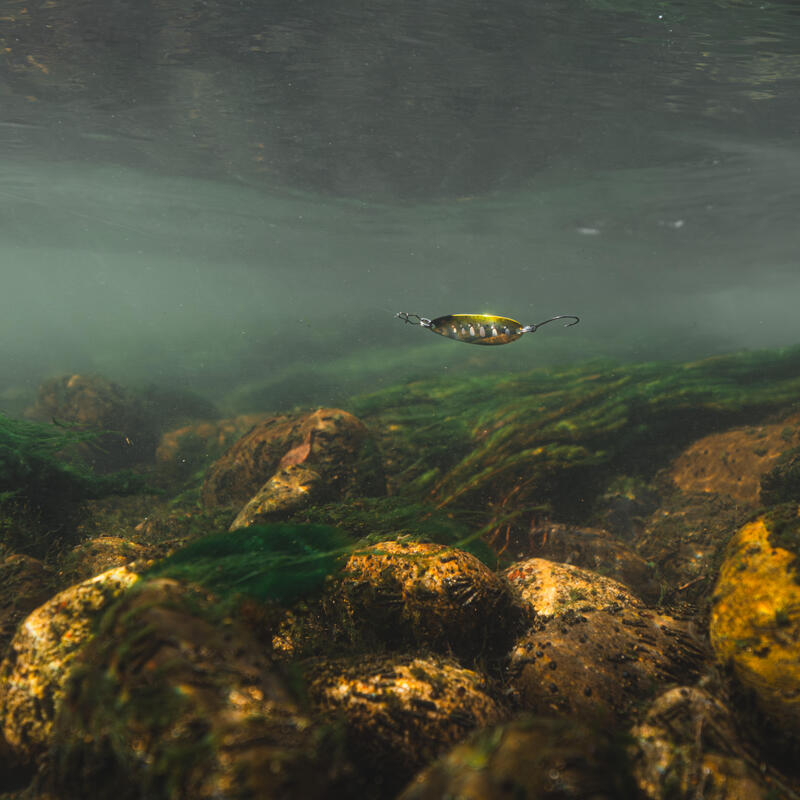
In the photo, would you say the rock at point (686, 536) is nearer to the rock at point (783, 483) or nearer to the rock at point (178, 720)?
the rock at point (783, 483)

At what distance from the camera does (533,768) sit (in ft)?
3.66

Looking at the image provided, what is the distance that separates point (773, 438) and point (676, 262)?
2023 inches

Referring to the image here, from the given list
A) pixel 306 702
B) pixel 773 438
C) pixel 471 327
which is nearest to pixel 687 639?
pixel 306 702

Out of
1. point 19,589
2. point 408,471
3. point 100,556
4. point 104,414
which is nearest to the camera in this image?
point 19,589

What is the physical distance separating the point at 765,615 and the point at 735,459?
583 cm

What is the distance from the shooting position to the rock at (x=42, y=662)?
6.11 feet

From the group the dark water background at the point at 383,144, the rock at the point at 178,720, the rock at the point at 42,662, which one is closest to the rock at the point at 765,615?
the rock at the point at 178,720

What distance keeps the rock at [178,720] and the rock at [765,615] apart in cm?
183

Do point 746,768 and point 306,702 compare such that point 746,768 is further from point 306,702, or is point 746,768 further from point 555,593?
point 306,702

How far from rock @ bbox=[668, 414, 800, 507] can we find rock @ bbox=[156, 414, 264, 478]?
831 centimetres

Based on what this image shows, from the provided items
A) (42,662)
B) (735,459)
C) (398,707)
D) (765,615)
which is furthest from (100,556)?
(735,459)

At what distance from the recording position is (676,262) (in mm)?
47781

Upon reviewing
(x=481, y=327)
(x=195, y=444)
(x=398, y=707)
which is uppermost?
(x=481, y=327)

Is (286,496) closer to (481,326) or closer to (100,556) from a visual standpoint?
(100,556)
